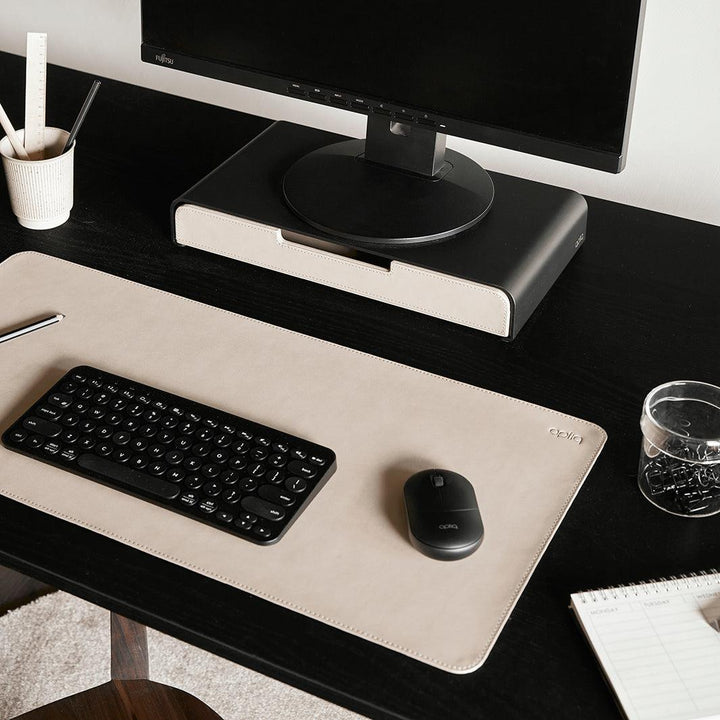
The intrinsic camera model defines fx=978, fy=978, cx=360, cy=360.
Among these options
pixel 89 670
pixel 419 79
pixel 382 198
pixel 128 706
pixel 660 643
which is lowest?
pixel 89 670

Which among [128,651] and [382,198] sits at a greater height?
[382,198]

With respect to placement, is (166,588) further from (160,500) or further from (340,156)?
(340,156)

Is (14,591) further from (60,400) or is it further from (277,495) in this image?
(277,495)

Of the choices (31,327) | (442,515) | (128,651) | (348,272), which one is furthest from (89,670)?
(442,515)

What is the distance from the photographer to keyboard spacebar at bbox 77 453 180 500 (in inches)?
31.9

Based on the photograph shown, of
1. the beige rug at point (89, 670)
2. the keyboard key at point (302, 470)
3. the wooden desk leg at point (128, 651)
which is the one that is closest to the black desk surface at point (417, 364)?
the keyboard key at point (302, 470)

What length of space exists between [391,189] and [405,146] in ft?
0.17

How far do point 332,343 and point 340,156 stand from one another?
266 millimetres

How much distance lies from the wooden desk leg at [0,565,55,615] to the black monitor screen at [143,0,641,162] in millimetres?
1008

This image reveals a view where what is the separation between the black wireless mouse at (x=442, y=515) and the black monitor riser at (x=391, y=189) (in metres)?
0.30

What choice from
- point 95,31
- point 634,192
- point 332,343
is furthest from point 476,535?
point 95,31

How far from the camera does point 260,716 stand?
1.52 metres

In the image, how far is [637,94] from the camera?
1.21m

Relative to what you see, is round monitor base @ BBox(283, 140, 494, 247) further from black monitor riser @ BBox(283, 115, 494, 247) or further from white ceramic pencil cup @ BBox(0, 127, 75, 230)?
white ceramic pencil cup @ BBox(0, 127, 75, 230)
